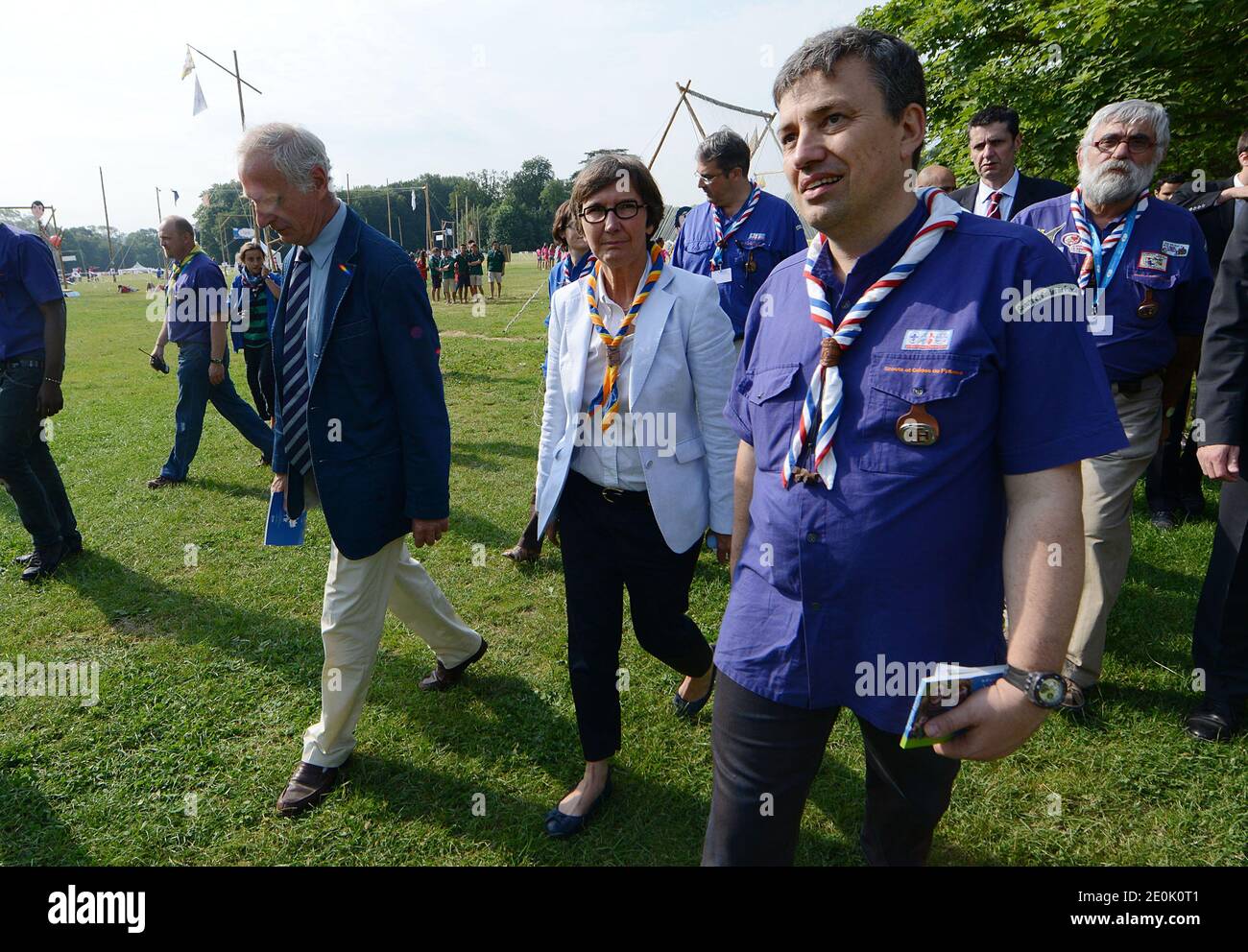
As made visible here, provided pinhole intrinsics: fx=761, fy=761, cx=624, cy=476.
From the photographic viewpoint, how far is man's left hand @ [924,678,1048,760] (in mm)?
1611

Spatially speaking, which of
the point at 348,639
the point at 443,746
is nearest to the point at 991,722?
the point at 348,639

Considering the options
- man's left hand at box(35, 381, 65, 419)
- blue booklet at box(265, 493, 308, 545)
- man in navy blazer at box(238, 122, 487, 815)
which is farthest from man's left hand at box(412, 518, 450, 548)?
man's left hand at box(35, 381, 65, 419)

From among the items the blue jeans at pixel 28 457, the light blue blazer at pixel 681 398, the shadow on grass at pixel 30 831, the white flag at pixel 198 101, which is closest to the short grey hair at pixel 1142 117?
the light blue blazer at pixel 681 398

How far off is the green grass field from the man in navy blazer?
449 millimetres

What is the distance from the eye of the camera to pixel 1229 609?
361 cm

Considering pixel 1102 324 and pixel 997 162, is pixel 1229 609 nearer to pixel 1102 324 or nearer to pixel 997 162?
pixel 1102 324

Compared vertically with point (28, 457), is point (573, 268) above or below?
above

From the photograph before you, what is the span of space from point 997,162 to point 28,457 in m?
7.25

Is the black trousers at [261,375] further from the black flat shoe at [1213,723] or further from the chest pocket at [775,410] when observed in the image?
the black flat shoe at [1213,723]

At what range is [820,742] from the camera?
6.64ft

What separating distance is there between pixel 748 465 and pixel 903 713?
82 cm

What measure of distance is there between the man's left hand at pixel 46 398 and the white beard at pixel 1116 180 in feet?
21.5

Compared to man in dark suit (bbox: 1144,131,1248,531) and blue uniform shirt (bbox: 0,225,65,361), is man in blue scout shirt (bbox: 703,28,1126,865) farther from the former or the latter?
blue uniform shirt (bbox: 0,225,65,361)
